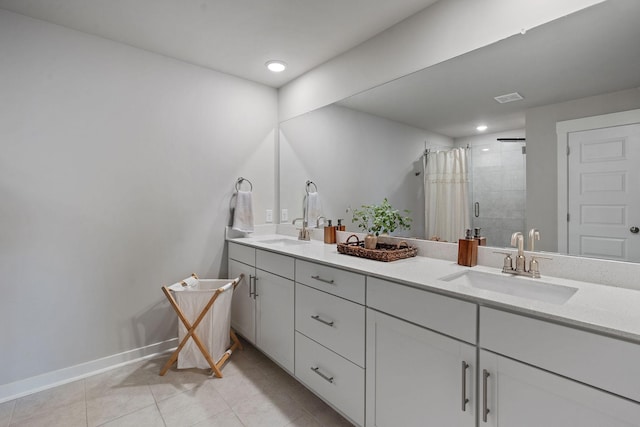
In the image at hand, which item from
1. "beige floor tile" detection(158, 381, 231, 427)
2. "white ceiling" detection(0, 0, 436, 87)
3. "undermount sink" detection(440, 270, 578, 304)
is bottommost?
"beige floor tile" detection(158, 381, 231, 427)

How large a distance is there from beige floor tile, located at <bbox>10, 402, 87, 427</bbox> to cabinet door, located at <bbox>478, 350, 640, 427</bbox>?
2.02 meters

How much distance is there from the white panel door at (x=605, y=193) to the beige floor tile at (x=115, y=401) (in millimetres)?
2446

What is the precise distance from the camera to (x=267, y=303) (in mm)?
2203

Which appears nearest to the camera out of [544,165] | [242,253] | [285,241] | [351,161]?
[544,165]

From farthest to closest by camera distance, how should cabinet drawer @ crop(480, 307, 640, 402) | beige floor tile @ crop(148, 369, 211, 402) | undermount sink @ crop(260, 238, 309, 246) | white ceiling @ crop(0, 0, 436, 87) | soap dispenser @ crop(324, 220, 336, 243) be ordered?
undermount sink @ crop(260, 238, 309, 246) → soap dispenser @ crop(324, 220, 336, 243) → beige floor tile @ crop(148, 369, 211, 402) → white ceiling @ crop(0, 0, 436, 87) → cabinet drawer @ crop(480, 307, 640, 402)

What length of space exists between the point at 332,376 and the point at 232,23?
7.28 feet

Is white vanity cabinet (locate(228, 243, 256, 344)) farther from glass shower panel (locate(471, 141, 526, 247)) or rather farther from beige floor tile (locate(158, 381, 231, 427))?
glass shower panel (locate(471, 141, 526, 247))

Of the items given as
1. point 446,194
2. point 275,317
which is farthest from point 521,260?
point 275,317

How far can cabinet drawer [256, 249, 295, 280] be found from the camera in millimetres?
1983

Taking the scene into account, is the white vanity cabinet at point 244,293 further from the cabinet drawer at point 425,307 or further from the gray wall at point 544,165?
the gray wall at point 544,165

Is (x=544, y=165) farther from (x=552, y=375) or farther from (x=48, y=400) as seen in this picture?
(x=48, y=400)

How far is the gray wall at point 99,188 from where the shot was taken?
191 centimetres

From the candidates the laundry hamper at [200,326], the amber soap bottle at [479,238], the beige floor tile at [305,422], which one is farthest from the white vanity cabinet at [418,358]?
the laundry hamper at [200,326]

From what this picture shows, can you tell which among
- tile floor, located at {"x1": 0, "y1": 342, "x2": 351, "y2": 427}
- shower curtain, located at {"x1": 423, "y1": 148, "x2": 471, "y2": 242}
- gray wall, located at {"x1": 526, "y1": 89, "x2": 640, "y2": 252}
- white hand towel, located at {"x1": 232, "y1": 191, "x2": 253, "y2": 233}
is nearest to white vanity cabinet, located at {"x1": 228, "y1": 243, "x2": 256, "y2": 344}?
white hand towel, located at {"x1": 232, "y1": 191, "x2": 253, "y2": 233}
